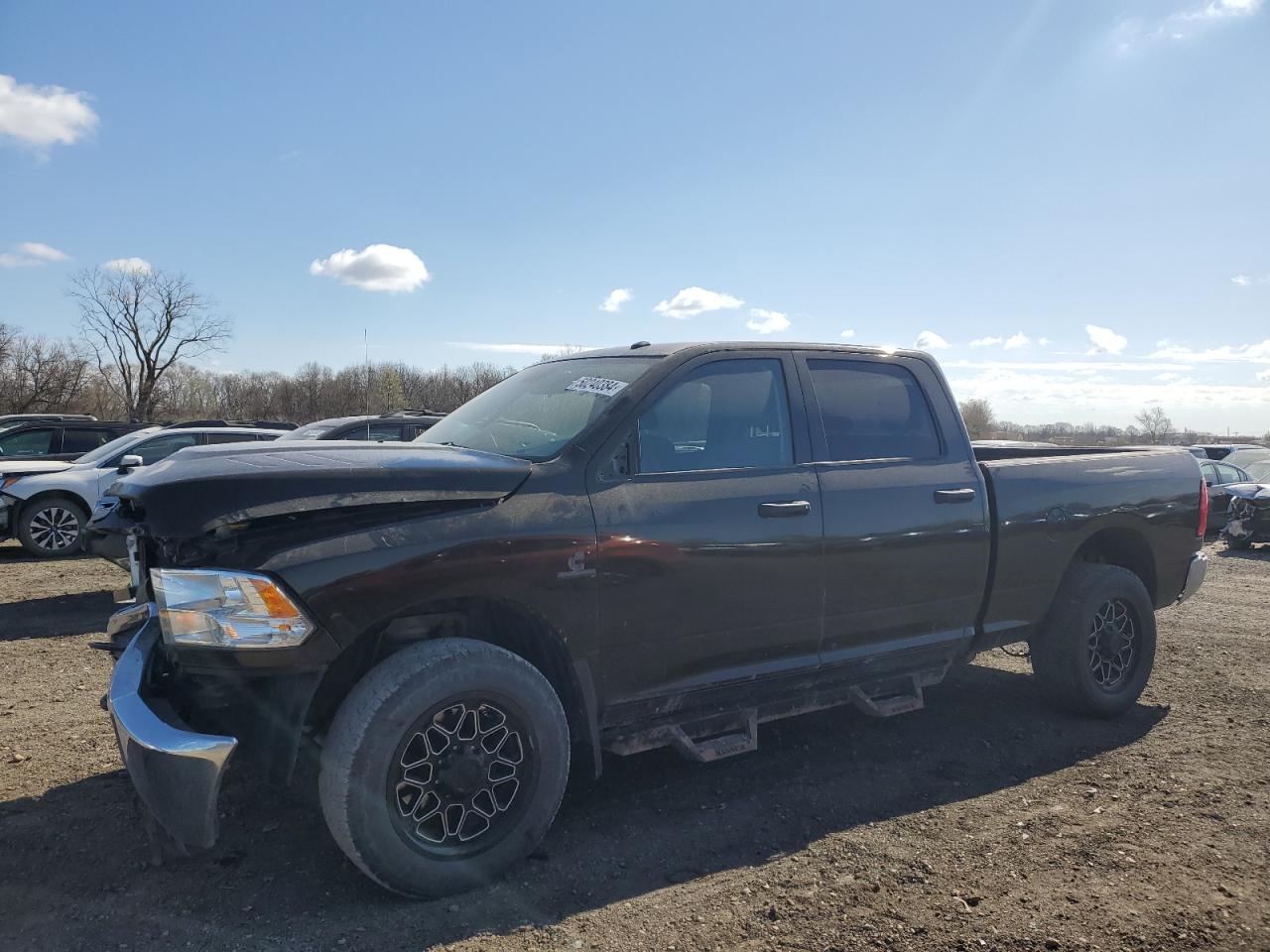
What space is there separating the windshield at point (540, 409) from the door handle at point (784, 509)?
789mm

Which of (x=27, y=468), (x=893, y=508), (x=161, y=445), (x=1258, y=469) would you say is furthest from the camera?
(x=1258, y=469)

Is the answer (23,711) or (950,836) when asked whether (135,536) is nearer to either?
(23,711)

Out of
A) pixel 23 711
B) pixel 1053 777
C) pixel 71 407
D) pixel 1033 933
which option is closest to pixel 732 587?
pixel 1033 933

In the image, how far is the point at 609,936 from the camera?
281 centimetres

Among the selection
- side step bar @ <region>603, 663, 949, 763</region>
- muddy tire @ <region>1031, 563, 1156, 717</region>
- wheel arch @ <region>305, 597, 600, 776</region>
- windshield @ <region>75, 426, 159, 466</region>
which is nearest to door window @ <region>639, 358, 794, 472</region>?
wheel arch @ <region>305, 597, 600, 776</region>

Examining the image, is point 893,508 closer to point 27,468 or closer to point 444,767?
point 444,767

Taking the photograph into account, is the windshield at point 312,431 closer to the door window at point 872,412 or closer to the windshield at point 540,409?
the windshield at point 540,409

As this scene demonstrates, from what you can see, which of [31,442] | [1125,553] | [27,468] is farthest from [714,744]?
[31,442]

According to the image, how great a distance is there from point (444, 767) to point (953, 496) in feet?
9.06

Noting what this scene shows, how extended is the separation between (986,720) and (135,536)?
14.6ft

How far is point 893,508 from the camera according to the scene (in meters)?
4.09

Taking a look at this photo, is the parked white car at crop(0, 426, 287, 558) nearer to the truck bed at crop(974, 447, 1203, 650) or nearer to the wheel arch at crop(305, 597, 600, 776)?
the wheel arch at crop(305, 597, 600, 776)

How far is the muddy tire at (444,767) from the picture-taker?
2812 mm

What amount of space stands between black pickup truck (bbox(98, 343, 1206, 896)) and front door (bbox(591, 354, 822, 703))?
12 mm
